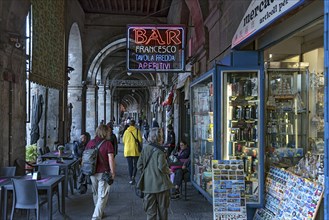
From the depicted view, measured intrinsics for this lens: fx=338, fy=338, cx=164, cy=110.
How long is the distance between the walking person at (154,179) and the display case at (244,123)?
3.98 ft

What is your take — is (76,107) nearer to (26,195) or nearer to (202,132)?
(202,132)

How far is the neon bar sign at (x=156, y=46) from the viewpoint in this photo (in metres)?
8.96

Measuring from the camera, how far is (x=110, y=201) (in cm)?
695

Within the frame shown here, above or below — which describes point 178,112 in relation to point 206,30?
below

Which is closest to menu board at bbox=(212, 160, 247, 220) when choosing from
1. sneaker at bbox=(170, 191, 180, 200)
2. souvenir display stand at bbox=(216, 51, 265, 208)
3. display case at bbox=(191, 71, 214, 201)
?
souvenir display stand at bbox=(216, 51, 265, 208)

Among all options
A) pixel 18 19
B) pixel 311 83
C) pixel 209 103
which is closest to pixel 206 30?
pixel 209 103

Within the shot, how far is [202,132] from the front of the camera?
22.7ft

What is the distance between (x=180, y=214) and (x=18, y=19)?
16.1 ft

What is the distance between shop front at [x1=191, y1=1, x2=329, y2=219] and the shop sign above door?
0.05ft

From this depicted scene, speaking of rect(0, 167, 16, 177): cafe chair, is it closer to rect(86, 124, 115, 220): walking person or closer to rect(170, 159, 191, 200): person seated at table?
rect(86, 124, 115, 220): walking person

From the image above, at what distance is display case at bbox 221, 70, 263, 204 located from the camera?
509 centimetres

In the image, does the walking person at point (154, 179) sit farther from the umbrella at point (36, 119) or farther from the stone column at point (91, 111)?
the stone column at point (91, 111)

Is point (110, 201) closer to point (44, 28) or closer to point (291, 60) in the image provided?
point (291, 60)

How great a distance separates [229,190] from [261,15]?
2.45 metres
